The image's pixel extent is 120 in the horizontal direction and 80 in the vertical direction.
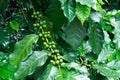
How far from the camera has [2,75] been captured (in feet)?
3.69

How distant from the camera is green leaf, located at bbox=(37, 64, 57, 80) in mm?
1123

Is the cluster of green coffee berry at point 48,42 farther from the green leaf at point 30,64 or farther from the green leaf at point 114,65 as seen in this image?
the green leaf at point 114,65

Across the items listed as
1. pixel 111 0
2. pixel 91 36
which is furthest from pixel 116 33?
pixel 111 0

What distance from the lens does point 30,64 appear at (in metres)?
1.17

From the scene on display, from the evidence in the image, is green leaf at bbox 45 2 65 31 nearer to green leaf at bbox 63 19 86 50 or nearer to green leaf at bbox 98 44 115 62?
green leaf at bbox 63 19 86 50

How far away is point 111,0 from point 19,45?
1.17 meters

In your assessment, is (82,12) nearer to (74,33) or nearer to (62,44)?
(74,33)

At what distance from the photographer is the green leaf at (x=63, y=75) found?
111 cm

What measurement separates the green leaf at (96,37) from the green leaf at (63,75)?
0.79 feet

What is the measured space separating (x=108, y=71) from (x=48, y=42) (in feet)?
0.90

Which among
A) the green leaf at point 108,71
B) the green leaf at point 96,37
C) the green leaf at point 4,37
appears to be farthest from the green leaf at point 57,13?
the green leaf at point 4,37

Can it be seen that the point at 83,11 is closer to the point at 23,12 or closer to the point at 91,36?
the point at 91,36

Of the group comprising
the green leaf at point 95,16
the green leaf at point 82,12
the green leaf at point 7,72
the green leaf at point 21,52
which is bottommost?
the green leaf at point 7,72

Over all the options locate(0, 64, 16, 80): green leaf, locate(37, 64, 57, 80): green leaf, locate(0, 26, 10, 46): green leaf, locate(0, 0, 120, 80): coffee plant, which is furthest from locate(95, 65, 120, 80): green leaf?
locate(0, 26, 10, 46): green leaf
